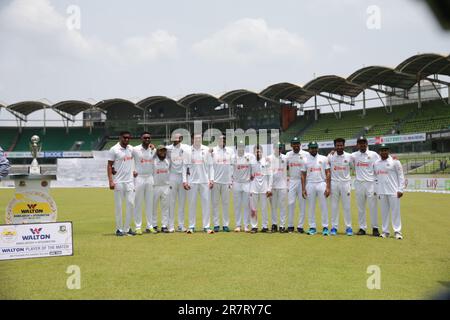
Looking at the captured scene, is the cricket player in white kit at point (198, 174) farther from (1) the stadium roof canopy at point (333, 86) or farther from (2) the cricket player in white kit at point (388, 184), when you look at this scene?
(1) the stadium roof canopy at point (333, 86)

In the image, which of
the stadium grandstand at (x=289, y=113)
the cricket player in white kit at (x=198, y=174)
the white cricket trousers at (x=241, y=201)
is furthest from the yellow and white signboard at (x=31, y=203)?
the stadium grandstand at (x=289, y=113)

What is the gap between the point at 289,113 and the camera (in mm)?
56188

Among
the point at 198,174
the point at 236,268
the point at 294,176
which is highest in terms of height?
the point at 198,174

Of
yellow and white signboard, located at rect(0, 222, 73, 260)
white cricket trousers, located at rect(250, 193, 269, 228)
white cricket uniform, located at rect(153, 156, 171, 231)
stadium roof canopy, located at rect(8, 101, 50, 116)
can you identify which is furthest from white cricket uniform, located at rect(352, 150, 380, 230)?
stadium roof canopy, located at rect(8, 101, 50, 116)

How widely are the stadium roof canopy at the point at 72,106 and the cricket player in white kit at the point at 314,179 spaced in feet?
180

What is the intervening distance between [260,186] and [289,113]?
46959 millimetres

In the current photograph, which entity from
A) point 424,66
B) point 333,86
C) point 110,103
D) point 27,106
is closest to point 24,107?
point 27,106

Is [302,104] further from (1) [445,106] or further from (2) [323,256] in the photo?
(2) [323,256]

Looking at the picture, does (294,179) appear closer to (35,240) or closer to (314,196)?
(314,196)

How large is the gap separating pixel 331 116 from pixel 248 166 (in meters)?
A: 45.7

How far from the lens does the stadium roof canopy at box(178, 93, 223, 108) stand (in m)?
57.1

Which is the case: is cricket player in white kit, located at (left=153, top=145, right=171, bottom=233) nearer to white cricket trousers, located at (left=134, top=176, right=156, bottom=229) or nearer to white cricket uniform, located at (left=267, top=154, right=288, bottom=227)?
white cricket trousers, located at (left=134, top=176, right=156, bottom=229)

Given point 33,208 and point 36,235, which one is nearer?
point 36,235
